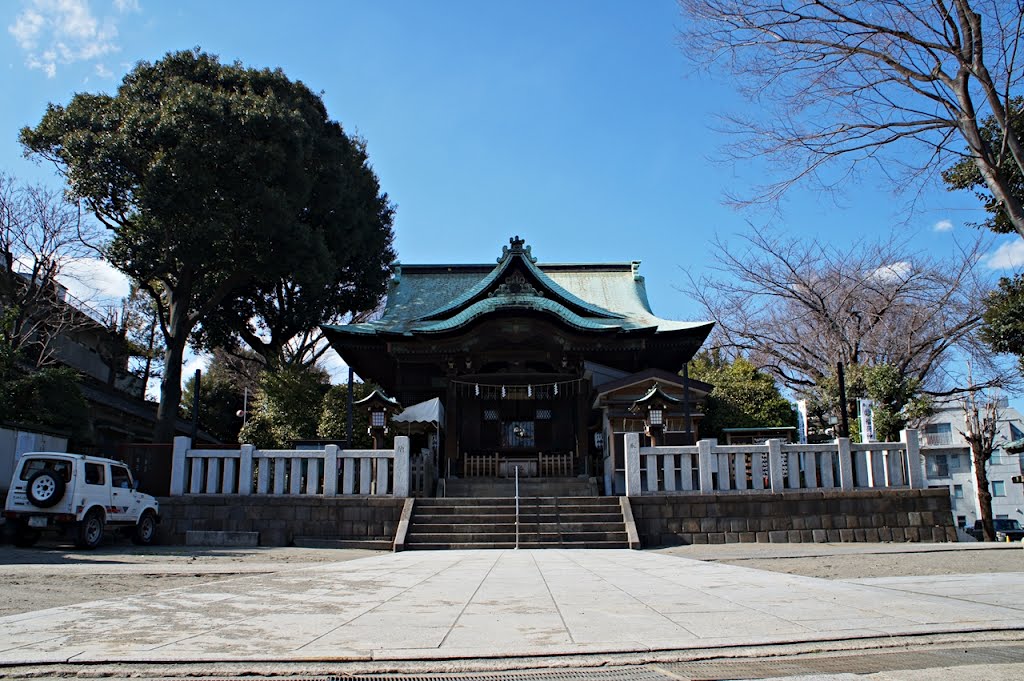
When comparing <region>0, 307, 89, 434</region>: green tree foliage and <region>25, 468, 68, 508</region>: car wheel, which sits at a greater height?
<region>0, 307, 89, 434</region>: green tree foliage

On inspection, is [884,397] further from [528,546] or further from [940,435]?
[940,435]

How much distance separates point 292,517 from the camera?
1466 centimetres

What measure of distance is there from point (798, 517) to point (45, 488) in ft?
46.8

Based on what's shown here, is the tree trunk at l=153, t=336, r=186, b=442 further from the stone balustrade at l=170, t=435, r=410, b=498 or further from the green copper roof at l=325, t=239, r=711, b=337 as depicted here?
the stone balustrade at l=170, t=435, r=410, b=498

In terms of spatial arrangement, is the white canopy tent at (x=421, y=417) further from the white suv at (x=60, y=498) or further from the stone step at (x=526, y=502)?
the white suv at (x=60, y=498)

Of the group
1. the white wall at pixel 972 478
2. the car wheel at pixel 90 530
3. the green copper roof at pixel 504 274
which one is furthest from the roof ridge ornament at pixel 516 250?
the white wall at pixel 972 478

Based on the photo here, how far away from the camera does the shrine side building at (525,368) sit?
19.9 m

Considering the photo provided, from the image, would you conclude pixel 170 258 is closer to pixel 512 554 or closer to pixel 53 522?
pixel 53 522

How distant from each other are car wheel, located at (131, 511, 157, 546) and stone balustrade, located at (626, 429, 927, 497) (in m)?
10.1

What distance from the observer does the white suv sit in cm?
1248

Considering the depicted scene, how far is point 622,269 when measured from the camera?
27.5m

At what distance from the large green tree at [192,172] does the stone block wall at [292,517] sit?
24.7 feet

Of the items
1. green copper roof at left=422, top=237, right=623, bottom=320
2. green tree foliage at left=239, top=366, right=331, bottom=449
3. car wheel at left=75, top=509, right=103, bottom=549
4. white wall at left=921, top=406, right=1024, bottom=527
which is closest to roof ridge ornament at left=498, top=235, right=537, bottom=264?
green copper roof at left=422, top=237, right=623, bottom=320

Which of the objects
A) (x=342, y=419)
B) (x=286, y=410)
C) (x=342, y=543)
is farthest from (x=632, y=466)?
(x=286, y=410)
